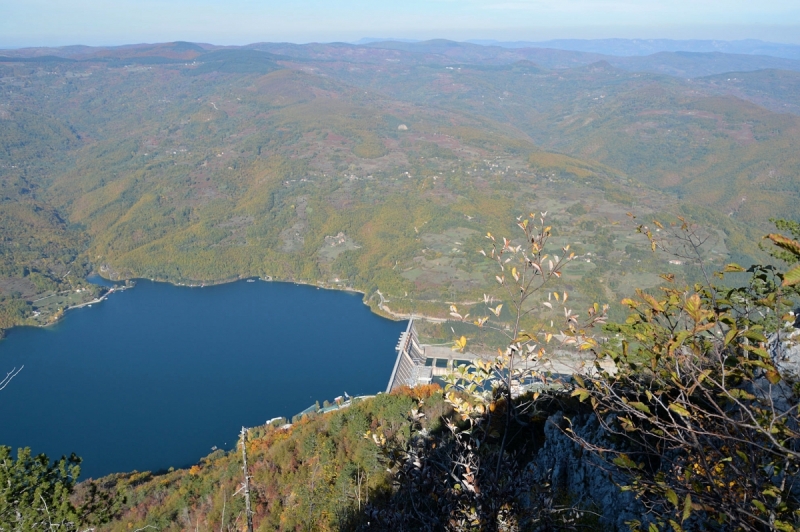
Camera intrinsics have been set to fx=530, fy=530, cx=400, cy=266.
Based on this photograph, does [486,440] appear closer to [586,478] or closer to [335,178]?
[586,478]

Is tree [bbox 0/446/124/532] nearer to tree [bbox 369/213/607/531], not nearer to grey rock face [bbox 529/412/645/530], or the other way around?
tree [bbox 369/213/607/531]

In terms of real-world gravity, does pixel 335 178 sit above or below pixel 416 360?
above

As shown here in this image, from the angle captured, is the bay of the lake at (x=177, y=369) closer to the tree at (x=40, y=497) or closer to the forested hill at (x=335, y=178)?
the forested hill at (x=335, y=178)

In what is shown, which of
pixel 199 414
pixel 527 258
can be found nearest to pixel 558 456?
pixel 527 258

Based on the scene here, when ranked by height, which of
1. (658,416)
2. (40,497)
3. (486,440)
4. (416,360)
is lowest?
(416,360)

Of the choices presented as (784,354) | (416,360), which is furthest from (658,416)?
(416,360)

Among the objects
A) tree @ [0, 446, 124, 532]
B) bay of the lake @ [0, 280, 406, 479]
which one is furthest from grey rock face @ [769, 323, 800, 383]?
bay of the lake @ [0, 280, 406, 479]

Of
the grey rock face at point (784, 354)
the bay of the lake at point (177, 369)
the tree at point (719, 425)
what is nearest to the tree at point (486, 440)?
the tree at point (719, 425)

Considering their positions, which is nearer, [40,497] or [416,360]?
[40,497]
